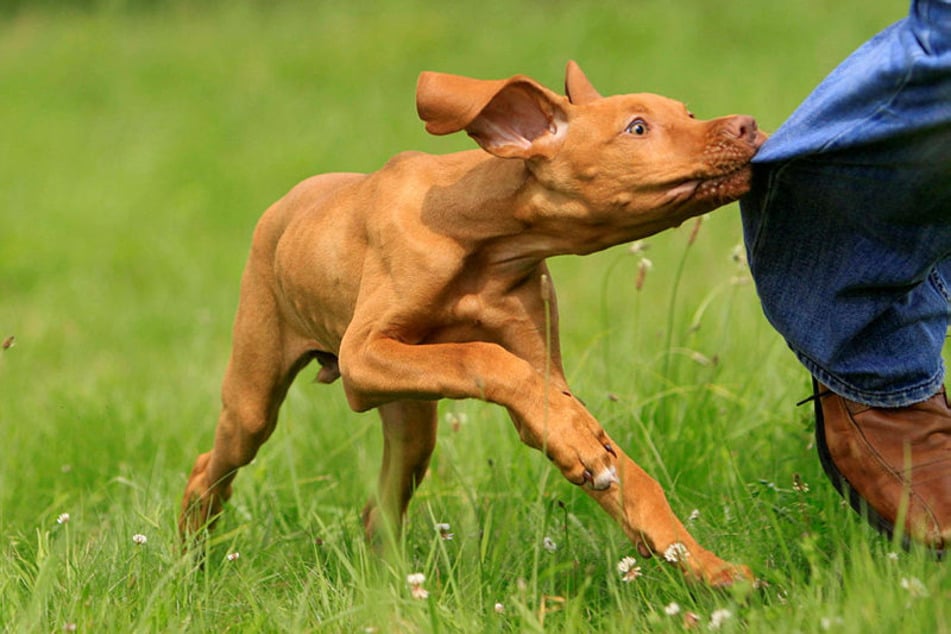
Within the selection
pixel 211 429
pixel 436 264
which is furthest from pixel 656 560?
pixel 211 429

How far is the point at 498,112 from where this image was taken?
11.8 ft

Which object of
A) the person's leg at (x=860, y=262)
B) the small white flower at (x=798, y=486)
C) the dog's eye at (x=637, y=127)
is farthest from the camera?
the small white flower at (x=798, y=486)

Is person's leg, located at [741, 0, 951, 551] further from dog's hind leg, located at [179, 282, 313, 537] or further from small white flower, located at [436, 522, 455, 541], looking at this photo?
dog's hind leg, located at [179, 282, 313, 537]

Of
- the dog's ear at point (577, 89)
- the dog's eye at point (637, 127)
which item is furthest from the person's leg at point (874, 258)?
the dog's ear at point (577, 89)

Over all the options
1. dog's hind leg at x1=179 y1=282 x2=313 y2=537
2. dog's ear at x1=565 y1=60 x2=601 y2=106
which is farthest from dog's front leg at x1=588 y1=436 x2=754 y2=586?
dog's hind leg at x1=179 y1=282 x2=313 y2=537

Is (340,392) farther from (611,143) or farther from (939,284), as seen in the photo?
(939,284)

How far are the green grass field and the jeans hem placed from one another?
1.04 ft

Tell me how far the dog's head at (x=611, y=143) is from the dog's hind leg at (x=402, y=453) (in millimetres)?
1174

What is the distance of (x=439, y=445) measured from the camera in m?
5.16

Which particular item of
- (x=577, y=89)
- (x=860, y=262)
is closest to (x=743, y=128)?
(x=860, y=262)

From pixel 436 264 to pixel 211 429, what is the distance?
8.18ft

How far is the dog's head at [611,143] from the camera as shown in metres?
3.36

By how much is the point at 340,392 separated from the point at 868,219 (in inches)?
121

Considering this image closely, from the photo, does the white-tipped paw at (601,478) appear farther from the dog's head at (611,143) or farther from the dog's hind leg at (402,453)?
the dog's hind leg at (402,453)
